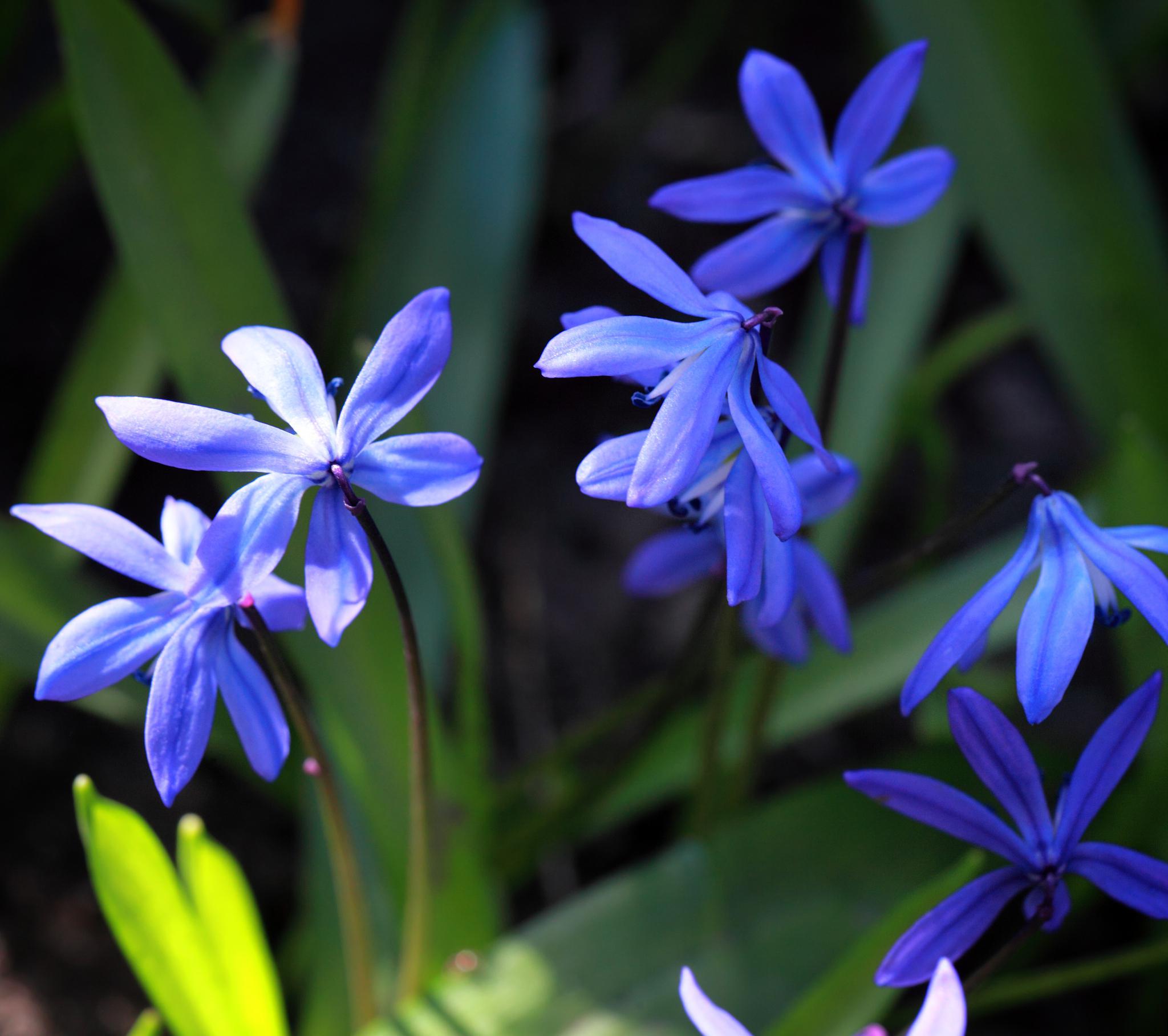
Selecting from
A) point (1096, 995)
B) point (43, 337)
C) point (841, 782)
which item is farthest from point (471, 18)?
point (1096, 995)

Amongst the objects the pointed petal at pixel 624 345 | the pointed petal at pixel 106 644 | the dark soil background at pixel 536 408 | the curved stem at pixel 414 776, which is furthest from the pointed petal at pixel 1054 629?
the dark soil background at pixel 536 408

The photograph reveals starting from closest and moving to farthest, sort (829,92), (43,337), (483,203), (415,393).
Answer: (415,393) → (483,203) → (43,337) → (829,92)

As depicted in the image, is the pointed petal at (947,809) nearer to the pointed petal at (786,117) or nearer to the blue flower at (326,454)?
the blue flower at (326,454)

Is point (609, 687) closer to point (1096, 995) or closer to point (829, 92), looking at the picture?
point (1096, 995)

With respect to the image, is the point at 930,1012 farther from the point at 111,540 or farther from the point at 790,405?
the point at 111,540

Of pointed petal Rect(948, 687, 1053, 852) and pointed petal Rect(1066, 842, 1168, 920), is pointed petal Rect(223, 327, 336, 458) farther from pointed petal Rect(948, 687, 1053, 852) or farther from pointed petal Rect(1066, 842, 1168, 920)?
pointed petal Rect(1066, 842, 1168, 920)

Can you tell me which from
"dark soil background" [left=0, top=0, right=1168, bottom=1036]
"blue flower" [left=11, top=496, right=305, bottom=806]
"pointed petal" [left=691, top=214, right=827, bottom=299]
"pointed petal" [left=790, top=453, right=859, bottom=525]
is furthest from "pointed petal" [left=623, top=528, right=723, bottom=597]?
"dark soil background" [left=0, top=0, right=1168, bottom=1036]
